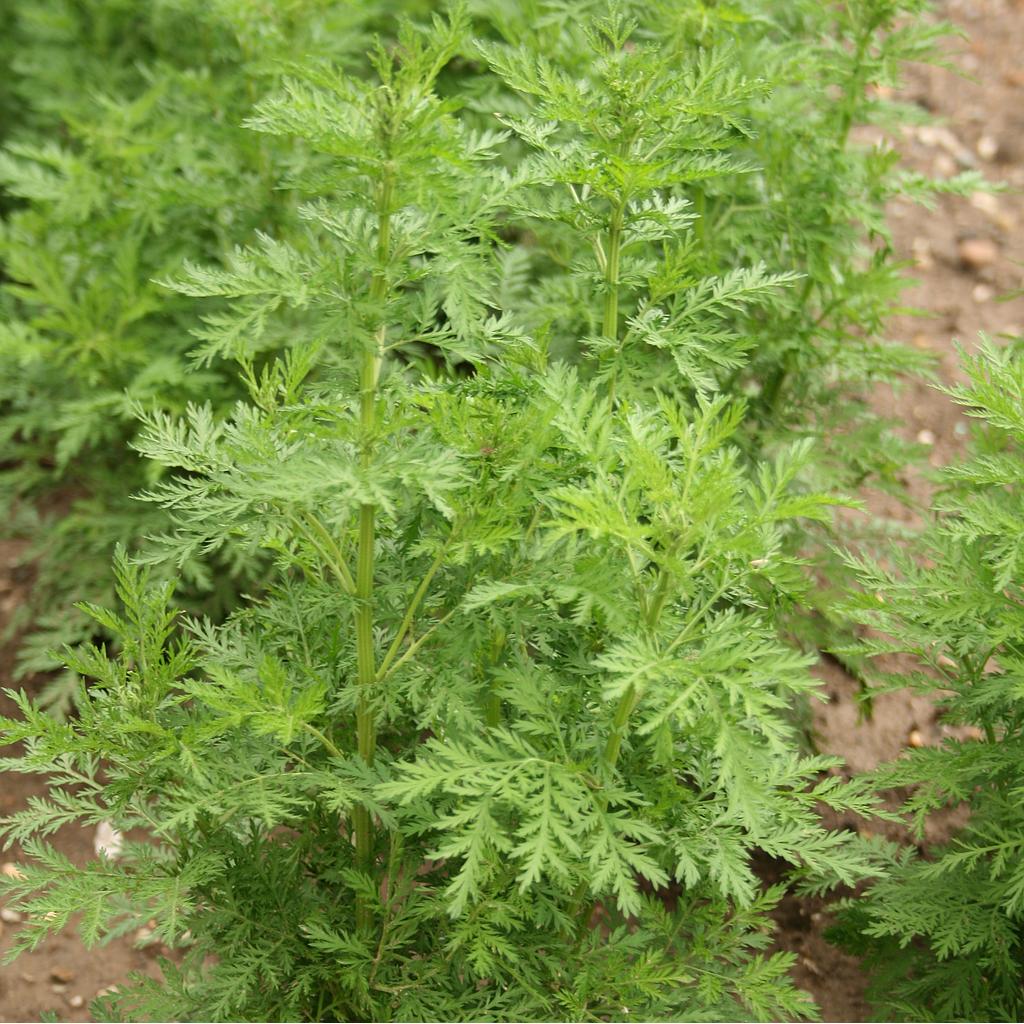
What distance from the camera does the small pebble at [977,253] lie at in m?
5.19

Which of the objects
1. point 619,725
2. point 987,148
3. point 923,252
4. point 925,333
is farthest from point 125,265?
point 987,148

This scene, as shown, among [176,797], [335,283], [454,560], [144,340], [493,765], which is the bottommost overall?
[144,340]

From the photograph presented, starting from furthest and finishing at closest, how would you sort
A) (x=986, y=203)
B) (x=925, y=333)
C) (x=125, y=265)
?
1. (x=986, y=203)
2. (x=925, y=333)
3. (x=125, y=265)

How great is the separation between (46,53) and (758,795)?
13.1 ft

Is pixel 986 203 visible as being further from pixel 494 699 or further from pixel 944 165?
pixel 494 699

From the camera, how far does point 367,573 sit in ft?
7.47

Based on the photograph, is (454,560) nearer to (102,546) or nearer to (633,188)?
(633,188)

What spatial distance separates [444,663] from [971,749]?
44.5 inches

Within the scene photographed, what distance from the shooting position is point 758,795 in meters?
2.00

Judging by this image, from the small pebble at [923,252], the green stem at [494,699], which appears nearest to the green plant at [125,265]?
the green stem at [494,699]

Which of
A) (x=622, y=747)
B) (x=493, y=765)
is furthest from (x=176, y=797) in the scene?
(x=622, y=747)

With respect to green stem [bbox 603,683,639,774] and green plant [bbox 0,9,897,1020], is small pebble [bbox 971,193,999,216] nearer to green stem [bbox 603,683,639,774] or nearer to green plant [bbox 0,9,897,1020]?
green plant [bbox 0,9,897,1020]

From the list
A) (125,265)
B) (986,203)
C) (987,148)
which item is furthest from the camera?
(987,148)

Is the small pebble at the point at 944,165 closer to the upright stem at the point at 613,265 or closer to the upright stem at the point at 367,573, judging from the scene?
the upright stem at the point at 613,265
